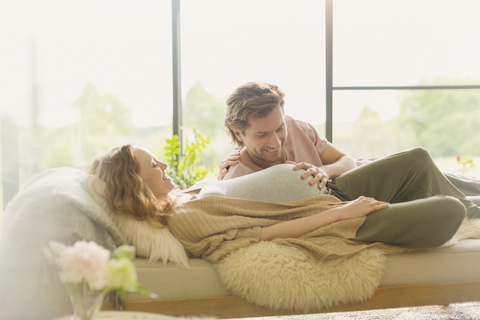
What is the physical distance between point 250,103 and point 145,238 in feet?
2.66

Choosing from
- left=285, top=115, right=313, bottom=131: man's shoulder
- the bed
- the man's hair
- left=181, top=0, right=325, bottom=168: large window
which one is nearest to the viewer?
the bed

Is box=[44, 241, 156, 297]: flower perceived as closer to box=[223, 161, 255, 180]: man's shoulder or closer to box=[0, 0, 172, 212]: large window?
box=[223, 161, 255, 180]: man's shoulder

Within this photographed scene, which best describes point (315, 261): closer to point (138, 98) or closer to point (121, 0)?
point (138, 98)

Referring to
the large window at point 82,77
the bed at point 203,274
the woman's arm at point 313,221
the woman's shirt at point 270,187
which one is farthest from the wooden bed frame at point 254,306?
the large window at point 82,77

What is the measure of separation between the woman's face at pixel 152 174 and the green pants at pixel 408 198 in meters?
0.79

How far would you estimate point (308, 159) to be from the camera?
1.93 m

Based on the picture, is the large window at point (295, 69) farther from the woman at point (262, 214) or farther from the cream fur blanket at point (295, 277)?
the cream fur blanket at point (295, 277)

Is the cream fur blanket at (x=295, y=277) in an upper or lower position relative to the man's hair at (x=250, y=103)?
lower

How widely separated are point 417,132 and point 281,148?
197cm

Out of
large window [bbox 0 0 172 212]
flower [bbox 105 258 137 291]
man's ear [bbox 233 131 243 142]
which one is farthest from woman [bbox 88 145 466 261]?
large window [bbox 0 0 172 212]

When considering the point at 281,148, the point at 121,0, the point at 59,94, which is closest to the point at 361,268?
the point at 281,148

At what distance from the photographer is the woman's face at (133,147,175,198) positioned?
146 cm

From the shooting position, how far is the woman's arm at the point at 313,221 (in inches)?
54.9

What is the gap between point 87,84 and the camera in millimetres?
2883
